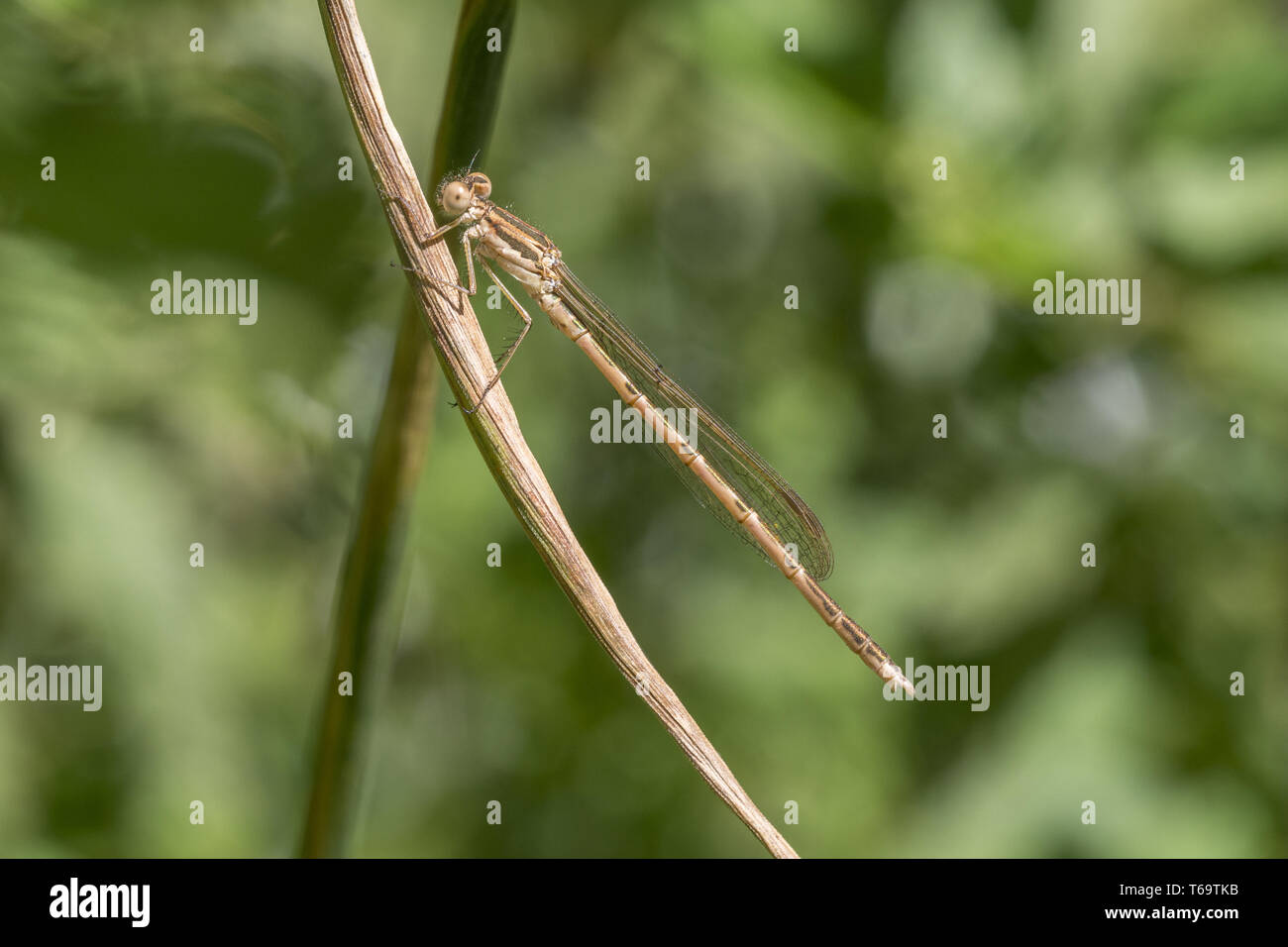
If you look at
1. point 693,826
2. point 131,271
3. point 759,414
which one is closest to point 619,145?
point 759,414

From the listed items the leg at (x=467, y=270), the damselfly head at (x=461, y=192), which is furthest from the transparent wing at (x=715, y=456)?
the damselfly head at (x=461, y=192)

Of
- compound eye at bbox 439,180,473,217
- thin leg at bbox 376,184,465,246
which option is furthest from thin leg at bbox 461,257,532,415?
thin leg at bbox 376,184,465,246

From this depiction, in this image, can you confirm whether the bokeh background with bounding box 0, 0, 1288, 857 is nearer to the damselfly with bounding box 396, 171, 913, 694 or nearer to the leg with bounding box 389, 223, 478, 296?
the damselfly with bounding box 396, 171, 913, 694

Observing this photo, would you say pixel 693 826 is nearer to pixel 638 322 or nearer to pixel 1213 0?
pixel 638 322

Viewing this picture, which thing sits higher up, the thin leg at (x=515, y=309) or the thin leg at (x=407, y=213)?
the thin leg at (x=515, y=309)

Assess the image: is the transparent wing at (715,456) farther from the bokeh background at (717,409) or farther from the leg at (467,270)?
the leg at (467,270)

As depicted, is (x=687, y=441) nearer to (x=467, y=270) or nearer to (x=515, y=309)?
(x=515, y=309)

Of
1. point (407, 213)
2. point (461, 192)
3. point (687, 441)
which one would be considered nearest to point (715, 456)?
point (687, 441)
